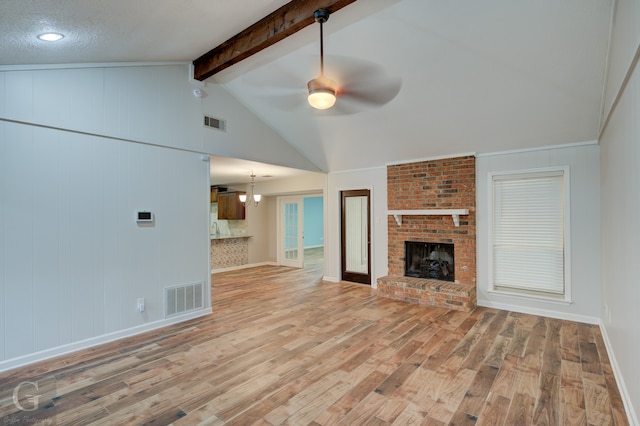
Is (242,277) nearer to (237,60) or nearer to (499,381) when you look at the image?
(237,60)

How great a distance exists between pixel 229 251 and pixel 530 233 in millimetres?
6699

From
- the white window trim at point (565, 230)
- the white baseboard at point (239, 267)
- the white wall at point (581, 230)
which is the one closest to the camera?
the white wall at point (581, 230)

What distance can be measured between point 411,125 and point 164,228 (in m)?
3.69

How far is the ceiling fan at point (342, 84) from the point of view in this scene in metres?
3.61

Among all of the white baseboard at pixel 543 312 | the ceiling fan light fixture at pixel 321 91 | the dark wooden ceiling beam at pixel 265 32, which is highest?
the dark wooden ceiling beam at pixel 265 32

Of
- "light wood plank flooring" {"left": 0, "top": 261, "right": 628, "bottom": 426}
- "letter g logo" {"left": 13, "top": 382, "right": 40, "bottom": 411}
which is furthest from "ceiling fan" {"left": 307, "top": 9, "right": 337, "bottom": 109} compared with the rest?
"letter g logo" {"left": 13, "top": 382, "right": 40, "bottom": 411}

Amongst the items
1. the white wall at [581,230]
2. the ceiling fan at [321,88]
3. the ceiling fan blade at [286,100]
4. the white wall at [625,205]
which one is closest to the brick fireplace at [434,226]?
the white wall at [581,230]

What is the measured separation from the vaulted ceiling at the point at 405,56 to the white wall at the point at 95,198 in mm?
348

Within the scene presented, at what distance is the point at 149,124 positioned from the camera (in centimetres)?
395

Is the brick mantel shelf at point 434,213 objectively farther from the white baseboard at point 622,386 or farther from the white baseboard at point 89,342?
the white baseboard at point 89,342

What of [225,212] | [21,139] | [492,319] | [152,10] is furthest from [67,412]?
[225,212]

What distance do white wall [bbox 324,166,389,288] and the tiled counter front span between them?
9.56 feet

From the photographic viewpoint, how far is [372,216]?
20.7 feet

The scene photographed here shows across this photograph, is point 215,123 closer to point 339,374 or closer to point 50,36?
point 50,36
